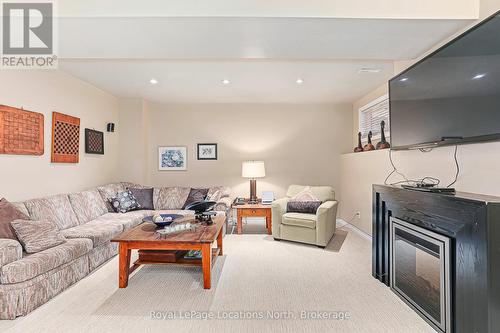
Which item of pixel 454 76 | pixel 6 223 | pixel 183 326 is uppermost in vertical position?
pixel 454 76

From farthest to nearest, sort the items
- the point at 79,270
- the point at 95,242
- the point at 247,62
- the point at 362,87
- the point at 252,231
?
the point at 252,231 < the point at 362,87 < the point at 247,62 < the point at 95,242 < the point at 79,270

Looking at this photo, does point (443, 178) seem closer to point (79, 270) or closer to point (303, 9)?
point (303, 9)

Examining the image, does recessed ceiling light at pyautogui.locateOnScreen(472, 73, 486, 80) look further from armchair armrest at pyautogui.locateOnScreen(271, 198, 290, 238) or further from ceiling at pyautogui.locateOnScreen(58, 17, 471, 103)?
armchair armrest at pyautogui.locateOnScreen(271, 198, 290, 238)

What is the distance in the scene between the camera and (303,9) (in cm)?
211

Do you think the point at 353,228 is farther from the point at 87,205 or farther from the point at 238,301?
the point at 87,205

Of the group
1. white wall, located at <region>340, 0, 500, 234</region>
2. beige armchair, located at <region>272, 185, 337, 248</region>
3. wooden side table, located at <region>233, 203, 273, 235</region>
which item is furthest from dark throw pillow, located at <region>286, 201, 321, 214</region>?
white wall, located at <region>340, 0, 500, 234</region>

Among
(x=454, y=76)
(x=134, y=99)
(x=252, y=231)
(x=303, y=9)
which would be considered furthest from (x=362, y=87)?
(x=134, y=99)

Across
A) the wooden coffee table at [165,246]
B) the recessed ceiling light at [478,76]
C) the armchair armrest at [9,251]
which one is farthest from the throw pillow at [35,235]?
the recessed ceiling light at [478,76]

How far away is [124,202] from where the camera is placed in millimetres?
4344

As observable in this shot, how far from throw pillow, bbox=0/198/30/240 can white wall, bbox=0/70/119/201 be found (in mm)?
504

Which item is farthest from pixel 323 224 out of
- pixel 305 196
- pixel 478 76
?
pixel 478 76

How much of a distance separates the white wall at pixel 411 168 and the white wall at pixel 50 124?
444 cm

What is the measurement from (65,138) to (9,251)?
2110 mm

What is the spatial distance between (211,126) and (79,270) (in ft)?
11.3
